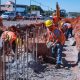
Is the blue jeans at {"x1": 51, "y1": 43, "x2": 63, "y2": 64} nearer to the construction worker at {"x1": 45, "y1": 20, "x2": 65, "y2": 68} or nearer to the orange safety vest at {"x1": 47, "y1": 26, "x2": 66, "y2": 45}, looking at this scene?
the construction worker at {"x1": 45, "y1": 20, "x2": 65, "y2": 68}

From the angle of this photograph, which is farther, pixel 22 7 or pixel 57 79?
pixel 22 7

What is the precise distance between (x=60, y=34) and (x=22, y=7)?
2434 inches

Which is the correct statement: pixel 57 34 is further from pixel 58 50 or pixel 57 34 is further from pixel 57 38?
pixel 58 50

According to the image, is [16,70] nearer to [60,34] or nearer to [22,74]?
[22,74]

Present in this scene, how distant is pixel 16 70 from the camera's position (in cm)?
993

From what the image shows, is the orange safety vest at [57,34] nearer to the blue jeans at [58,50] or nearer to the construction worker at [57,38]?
the construction worker at [57,38]

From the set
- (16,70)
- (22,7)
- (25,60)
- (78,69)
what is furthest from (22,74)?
(22,7)

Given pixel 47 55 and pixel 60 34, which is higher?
pixel 60 34

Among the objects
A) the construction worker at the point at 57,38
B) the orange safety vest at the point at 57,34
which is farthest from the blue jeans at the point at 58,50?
the orange safety vest at the point at 57,34

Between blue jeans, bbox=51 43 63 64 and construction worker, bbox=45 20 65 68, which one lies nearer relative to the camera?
construction worker, bbox=45 20 65 68

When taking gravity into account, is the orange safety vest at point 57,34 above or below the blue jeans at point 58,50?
above

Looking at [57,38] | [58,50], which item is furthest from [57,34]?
[58,50]

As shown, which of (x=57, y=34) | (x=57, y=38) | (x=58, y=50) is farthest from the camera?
(x=58, y=50)

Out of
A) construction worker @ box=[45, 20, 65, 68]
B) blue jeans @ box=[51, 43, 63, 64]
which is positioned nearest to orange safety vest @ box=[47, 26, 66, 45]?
construction worker @ box=[45, 20, 65, 68]
